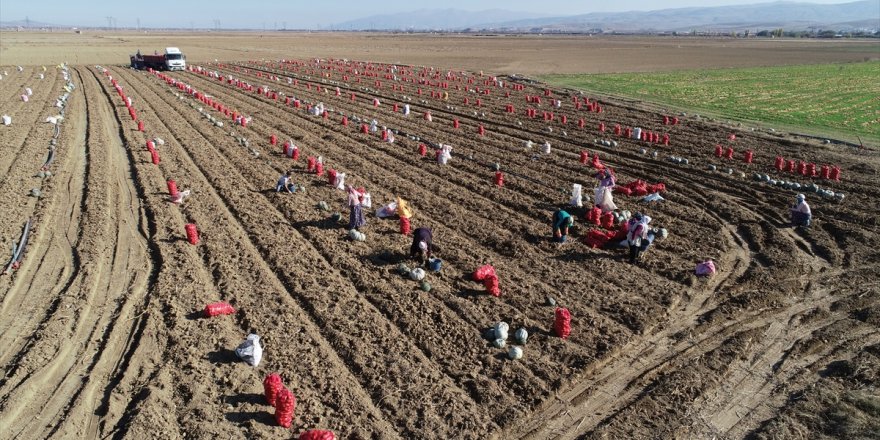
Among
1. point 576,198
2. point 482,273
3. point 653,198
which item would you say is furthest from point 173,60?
point 482,273

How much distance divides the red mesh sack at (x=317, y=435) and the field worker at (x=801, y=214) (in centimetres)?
1224

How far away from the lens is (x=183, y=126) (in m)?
23.9

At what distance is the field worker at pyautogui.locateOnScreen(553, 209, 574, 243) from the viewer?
12.3m

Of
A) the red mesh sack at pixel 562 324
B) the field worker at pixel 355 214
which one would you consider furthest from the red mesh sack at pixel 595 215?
the field worker at pixel 355 214

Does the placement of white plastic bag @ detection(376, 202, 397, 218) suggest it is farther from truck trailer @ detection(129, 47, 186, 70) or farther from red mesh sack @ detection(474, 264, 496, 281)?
truck trailer @ detection(129, 47, 186, 70)

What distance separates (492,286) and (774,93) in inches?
1372

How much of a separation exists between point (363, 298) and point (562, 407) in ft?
13.1

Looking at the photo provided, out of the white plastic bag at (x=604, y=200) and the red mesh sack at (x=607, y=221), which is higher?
the white plastic bag at (x=604, y=200)

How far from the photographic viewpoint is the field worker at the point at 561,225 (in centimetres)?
1234

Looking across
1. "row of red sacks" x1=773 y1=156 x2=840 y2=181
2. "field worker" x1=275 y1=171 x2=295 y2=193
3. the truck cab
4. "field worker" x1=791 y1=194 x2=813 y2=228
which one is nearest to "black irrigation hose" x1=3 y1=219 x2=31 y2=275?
"field worker" x1=275 y1=171 x2=295 y2=193

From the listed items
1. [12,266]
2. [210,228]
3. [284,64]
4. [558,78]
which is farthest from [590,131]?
[284,64]

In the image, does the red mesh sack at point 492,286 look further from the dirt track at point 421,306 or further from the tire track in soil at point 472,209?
the tire track in soil at point 472,209

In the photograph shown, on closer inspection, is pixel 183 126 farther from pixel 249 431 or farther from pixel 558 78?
pixel 558 78

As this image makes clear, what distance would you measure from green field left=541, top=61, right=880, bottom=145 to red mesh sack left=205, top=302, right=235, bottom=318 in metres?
24.3
